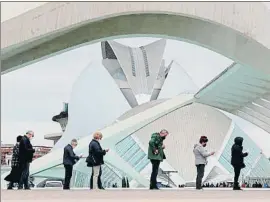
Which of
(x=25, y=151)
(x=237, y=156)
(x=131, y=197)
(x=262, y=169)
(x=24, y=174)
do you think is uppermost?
(x=262, y=169)

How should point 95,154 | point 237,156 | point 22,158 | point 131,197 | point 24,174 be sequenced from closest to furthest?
point 131,197
point 22,158
point 95,154
point 24,174
point 237,156

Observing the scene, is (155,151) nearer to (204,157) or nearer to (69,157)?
(204,157)

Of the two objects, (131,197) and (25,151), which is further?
(25,151)

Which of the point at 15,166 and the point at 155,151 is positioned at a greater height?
the point at 155,151

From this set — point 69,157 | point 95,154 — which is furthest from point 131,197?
point 69,157

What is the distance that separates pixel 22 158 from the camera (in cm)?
1059

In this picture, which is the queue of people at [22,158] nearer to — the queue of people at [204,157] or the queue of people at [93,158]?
the queue of people at [93,158]

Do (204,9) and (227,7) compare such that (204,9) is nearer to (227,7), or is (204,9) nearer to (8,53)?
(227,7)

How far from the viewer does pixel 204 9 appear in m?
10.9

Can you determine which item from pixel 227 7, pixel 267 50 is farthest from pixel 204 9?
pixel 267 50

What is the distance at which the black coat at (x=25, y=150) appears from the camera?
10.5 m

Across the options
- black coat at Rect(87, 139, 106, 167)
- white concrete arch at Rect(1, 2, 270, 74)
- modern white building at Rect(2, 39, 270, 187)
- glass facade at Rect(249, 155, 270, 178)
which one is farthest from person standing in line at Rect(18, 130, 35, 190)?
glass facade at Rect(249, 155, 270, 178)

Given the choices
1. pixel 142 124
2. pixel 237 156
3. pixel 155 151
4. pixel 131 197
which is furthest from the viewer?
pixel 142 124

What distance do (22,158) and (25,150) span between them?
0.57 feet
